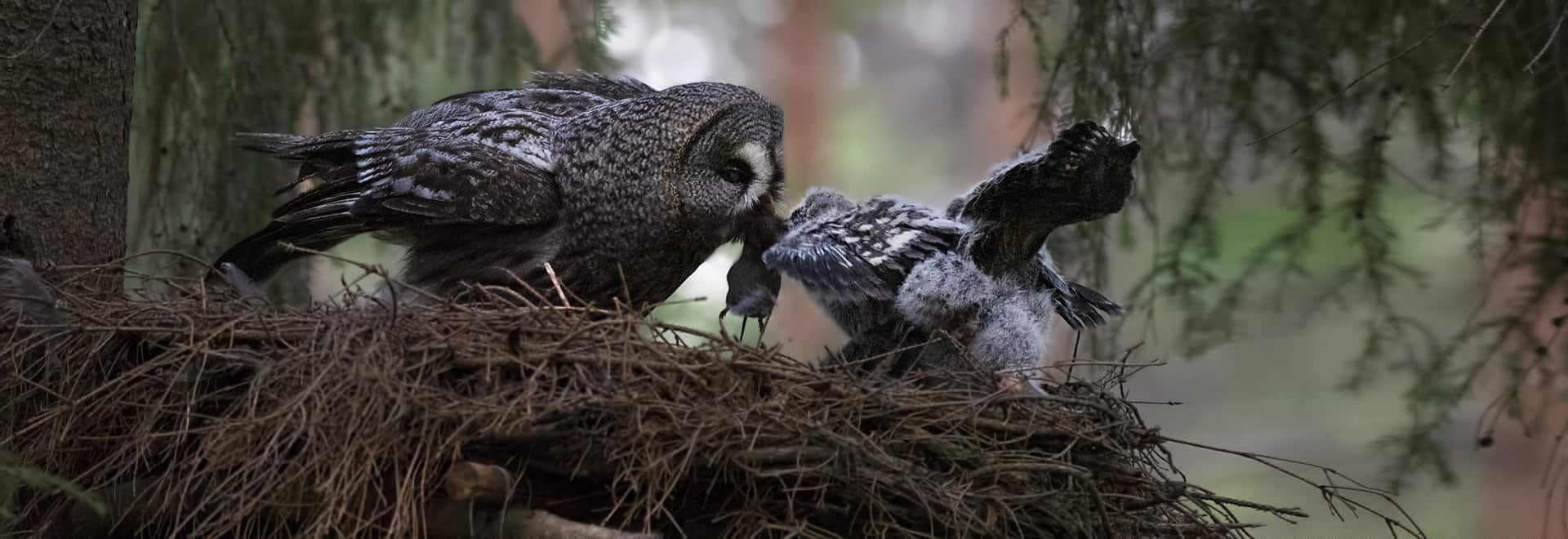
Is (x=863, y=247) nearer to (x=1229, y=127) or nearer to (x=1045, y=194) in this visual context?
(x=1045, y=194)

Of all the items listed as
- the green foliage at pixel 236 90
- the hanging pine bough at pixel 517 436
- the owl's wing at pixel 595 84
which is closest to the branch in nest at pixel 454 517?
the hanging pine bough at pixel 517 436

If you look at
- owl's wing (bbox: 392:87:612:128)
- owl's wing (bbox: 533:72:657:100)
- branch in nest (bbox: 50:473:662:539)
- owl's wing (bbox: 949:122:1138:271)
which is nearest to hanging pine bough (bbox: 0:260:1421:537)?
branch in nest (bbox: 50:473:662:539)

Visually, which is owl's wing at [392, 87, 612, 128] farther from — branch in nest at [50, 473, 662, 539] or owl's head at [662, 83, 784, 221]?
branch in nest at [50, 473, 662, 539]

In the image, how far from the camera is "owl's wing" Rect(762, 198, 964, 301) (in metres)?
2.47

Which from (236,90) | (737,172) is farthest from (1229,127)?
(236,90)

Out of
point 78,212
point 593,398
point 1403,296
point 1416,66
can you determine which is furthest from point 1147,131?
point 1403,296

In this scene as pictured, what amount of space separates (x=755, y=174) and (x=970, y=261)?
0.54 meters

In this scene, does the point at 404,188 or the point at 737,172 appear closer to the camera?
the point at 404,188

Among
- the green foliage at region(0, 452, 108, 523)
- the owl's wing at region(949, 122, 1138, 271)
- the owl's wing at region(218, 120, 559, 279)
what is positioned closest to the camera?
the green foliage at region(0, 452, 108, 523)

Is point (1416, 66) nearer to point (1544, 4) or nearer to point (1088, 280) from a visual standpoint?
point (1544, 4)

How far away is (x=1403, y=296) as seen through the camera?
346 inches

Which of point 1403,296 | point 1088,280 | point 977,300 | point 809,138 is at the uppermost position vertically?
point 809,138

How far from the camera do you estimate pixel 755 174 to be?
9.32 feet

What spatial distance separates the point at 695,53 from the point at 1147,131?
18.9 feet
